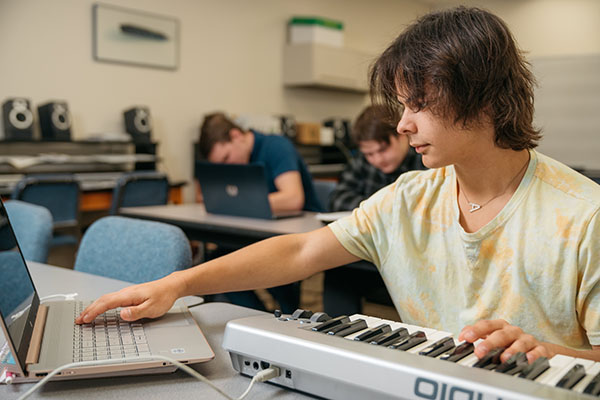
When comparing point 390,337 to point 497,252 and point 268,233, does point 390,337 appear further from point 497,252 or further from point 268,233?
point 268,233

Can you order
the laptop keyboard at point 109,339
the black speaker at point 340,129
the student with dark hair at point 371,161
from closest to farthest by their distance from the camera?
the laptop keyboard at point 109,339 < the student with dark hair at point 371,161 < the black speaker at point 340,129

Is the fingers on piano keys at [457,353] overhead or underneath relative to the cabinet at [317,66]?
underneath

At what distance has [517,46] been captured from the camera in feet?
3.22

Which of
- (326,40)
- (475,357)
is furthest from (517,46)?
(326,40)

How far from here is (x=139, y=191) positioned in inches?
141

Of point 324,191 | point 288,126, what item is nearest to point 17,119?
point 324,191

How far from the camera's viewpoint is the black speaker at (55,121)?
4023 millimetres

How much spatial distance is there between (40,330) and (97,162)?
3.61 metres

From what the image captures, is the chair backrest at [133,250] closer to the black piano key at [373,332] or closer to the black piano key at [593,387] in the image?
the black piano key at [373,332]

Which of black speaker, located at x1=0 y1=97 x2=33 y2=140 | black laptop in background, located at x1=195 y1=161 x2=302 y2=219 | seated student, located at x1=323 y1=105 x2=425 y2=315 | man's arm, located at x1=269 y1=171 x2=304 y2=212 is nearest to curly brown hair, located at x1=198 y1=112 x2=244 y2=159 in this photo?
man's arm, located at x1=269 y1=171 x2=304 y2=212

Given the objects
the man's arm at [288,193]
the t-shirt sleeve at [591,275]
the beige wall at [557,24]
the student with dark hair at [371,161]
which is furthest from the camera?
the beige wall at [557,24]

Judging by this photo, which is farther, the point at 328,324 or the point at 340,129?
the point at 340,129

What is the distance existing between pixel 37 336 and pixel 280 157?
2.10 metres

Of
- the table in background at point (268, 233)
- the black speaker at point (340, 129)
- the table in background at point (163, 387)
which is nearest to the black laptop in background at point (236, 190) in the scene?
the table in background at point (268, 233)
